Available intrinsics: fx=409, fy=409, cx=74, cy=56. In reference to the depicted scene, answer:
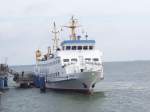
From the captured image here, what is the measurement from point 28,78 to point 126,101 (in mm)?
35036

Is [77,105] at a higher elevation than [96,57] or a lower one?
lower

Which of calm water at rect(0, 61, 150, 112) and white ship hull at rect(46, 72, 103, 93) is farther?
white ship hull at rect(46, 72, 103, 93)

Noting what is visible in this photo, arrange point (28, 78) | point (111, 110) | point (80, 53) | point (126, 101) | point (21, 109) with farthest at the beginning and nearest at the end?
point (28, 78) < point (80, 53) < point (126, 101) < point (21, 109) < point (111, 110)

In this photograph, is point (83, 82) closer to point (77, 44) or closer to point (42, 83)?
point (77, 44)

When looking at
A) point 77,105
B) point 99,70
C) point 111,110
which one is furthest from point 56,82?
point 111,110

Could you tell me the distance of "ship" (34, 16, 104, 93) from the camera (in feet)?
198

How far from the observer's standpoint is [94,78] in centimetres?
5997

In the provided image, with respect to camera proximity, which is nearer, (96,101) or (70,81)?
(96,101)

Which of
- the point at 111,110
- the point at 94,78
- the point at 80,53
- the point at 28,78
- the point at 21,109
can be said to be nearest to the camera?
the point at 111,110

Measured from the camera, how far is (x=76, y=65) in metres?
63.5

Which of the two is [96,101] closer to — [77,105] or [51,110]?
[77,105]

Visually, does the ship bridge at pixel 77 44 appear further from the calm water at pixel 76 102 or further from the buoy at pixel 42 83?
the buoy at pixel 42 83

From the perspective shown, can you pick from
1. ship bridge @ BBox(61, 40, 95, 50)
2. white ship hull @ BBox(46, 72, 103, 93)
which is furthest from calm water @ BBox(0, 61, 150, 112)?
ship bridge @ BBox(61, 40, 95, 50)

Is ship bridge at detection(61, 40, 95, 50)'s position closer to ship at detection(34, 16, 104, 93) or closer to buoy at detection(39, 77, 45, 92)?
ship at detection(34, 16, 104, 93)
